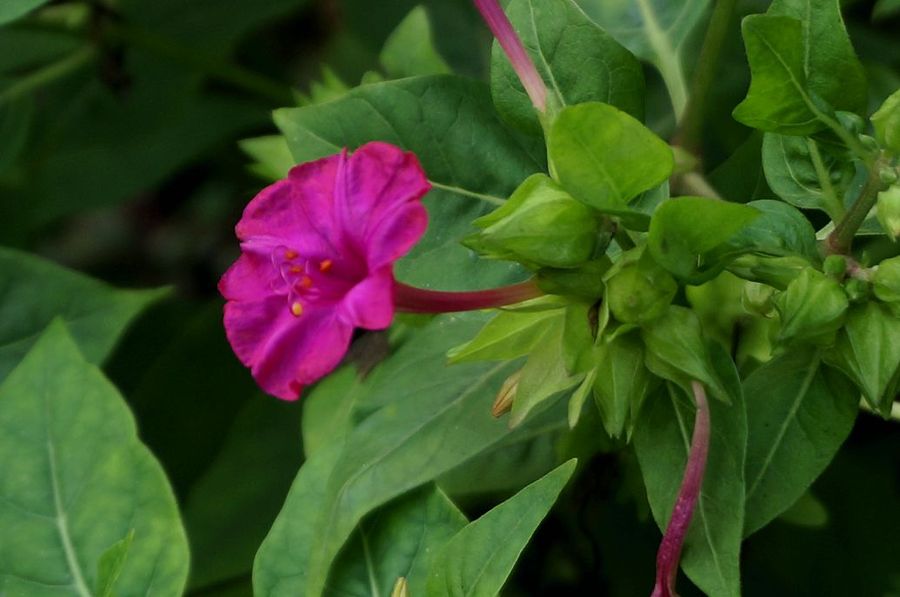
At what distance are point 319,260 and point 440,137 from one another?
A: 0.25m

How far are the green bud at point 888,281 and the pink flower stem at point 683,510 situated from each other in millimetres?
162

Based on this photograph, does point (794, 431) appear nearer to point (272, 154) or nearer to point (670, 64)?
point (670, 64)

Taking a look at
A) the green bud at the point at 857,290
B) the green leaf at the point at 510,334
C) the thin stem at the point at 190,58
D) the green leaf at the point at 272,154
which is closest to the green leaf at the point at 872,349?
the green bud at the point at 857,290

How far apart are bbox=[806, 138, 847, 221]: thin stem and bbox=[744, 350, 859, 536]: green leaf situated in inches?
4.8

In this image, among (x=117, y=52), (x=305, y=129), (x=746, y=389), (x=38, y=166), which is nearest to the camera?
(x=746, y=389)

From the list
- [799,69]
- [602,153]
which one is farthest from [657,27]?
[602,153]

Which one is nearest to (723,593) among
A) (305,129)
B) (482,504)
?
(305,129)

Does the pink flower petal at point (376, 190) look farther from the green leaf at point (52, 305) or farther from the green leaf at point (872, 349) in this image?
the green leaf at point (52, 305)

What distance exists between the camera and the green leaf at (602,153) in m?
0.92

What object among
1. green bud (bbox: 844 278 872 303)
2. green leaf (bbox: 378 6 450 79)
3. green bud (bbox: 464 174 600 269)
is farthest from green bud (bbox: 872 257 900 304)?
green leaf (bbox: 378 6 450 79)

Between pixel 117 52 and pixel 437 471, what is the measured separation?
1.17 meters

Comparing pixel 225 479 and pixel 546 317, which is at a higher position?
pixel 546 317

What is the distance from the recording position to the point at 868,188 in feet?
3.17

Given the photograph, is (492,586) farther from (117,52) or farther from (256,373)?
(117,52)
